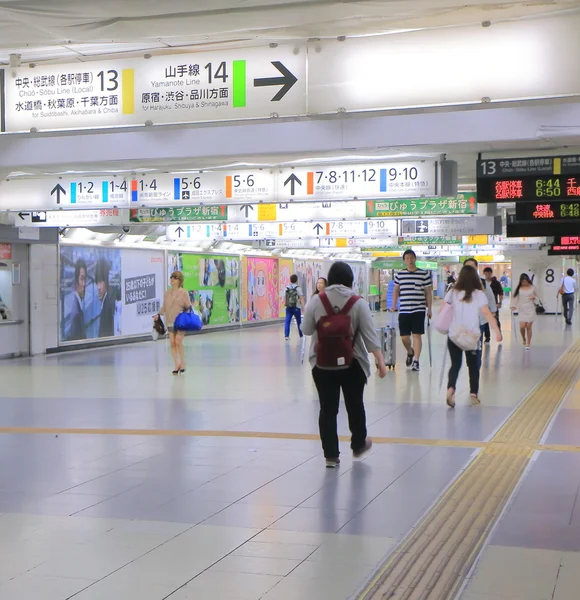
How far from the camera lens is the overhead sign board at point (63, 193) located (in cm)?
1464

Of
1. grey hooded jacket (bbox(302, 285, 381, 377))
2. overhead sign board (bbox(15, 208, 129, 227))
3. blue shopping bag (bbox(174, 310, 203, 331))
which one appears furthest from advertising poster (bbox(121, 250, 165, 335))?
grey hooded jacket (bbox(302, 285, 381, 377))

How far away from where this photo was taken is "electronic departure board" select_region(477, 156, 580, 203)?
12.0m

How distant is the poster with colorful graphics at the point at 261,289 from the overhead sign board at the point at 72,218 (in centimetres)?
1250

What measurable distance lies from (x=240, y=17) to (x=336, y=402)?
289cm

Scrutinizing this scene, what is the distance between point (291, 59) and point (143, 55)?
3.91 ft

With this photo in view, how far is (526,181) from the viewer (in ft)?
39.7

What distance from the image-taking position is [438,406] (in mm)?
10008

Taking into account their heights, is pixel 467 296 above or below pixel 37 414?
above

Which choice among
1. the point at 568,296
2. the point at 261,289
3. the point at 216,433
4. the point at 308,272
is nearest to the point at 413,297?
the point at 216,433

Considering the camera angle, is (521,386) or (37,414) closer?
(37,414)

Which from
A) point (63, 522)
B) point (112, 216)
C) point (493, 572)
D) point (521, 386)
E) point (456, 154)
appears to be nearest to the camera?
point (493, 572)

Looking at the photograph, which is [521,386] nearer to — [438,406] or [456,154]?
[438,406]


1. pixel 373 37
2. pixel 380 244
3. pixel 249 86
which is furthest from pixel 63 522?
pixel 380 244

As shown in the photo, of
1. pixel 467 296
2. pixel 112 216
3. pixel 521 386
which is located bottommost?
pixel 521 386
